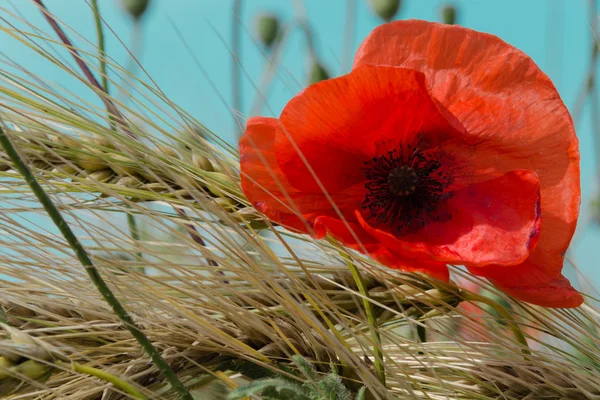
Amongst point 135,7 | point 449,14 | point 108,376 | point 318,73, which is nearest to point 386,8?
point 449,14

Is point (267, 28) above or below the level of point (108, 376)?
above

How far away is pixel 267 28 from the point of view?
1343 millimetres

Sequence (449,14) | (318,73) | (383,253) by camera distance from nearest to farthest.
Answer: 1. (383,253)
2. (318,73)
3. (449,14)

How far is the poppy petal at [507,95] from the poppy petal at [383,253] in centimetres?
8

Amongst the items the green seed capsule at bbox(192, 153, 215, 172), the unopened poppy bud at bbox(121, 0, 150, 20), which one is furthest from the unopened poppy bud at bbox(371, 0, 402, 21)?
the green seed capsule at bbox(192, 153, 215, 172)

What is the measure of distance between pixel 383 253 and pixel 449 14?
715 mm

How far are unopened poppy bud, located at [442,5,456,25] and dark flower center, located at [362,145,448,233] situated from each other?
0.59 m

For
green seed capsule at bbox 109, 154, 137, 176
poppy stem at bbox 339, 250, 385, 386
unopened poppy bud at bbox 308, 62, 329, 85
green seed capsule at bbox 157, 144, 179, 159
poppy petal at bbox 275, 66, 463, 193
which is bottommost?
poppy stem at bbox 339, 250, 385, 386

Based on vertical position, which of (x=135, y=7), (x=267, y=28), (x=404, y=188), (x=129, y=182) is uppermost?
(x=135, y=7)

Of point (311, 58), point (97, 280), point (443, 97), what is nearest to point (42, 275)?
point (97, 280)

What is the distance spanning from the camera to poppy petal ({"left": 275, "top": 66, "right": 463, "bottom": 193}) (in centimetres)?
48

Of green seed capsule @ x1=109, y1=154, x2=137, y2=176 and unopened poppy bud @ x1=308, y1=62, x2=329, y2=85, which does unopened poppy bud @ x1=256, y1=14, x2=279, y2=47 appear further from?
green seed capsule @ x1=109, y1=154, x2=137, y2=176

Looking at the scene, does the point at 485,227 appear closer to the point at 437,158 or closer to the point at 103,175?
the point at 437,158

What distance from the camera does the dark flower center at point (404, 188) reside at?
53 cm
